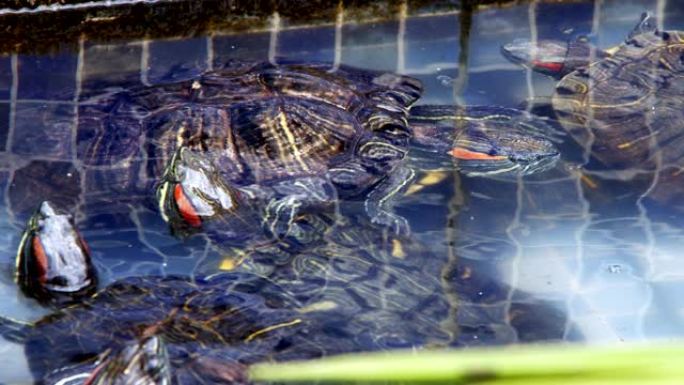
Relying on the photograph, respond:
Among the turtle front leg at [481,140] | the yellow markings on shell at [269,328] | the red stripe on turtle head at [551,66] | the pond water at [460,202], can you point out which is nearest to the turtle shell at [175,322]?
the yellow markings on shell at [269,328]

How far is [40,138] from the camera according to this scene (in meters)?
3.43

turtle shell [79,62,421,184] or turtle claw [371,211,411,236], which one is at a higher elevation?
turtle shell [79,62,421,184]

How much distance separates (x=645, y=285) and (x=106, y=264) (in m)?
1.56

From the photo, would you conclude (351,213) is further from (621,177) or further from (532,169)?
(621,177)

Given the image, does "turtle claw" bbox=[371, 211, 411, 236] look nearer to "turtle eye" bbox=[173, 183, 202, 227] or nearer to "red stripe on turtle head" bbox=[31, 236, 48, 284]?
"turtle eye" bbox=[173, 183, 202, 227]

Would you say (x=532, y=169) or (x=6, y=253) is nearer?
(x=6, y=253)

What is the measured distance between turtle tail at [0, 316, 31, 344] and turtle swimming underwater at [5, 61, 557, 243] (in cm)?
68

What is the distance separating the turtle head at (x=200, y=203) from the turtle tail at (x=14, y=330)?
25.7 inches

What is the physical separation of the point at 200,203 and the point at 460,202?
33.0 inches

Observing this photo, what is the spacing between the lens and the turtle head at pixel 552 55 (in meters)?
3.89

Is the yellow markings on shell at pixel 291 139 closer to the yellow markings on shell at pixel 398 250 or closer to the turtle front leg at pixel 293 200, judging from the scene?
the turtle front leg at pixel 293 200

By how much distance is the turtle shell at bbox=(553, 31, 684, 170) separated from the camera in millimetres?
3379

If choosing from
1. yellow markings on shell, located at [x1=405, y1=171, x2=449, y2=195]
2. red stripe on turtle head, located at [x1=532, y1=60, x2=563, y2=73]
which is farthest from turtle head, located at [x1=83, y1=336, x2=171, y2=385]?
red stripe on turtle head, located at [x1=532, y1=60, x2=563, y2=73]

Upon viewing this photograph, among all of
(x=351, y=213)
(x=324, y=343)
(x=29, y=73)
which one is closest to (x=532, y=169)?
(x=351, y=213)
